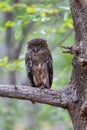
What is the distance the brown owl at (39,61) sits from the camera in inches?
230

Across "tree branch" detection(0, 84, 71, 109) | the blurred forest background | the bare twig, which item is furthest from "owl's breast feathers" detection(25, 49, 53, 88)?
the bare twig

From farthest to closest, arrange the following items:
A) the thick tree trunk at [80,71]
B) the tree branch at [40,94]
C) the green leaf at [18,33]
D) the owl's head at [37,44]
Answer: the green leaf at [18,33] → the owl's head at [37,44] → the tree branch at [40,94] → the thick tree trunk at [80,71]

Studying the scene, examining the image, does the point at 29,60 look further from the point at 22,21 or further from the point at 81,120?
the point at 81,120

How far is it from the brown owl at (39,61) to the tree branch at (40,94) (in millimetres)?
1135

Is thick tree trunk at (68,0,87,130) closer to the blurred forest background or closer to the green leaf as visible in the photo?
the blurred forest background

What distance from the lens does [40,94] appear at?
4.66 m

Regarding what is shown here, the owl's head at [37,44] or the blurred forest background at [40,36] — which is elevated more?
the owl's head at [37,44]

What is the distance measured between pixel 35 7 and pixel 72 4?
3014mm

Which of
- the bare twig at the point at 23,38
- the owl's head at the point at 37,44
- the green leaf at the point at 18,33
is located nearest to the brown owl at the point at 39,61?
the owl's head at the point at 37,44

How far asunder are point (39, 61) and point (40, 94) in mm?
1255

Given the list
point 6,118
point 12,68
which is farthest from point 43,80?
point 6,118

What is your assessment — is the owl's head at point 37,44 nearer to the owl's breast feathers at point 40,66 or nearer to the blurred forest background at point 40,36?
the owl's breast feathers at point 40,66

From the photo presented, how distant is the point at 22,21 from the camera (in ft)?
21.0

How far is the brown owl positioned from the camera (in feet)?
19.1
